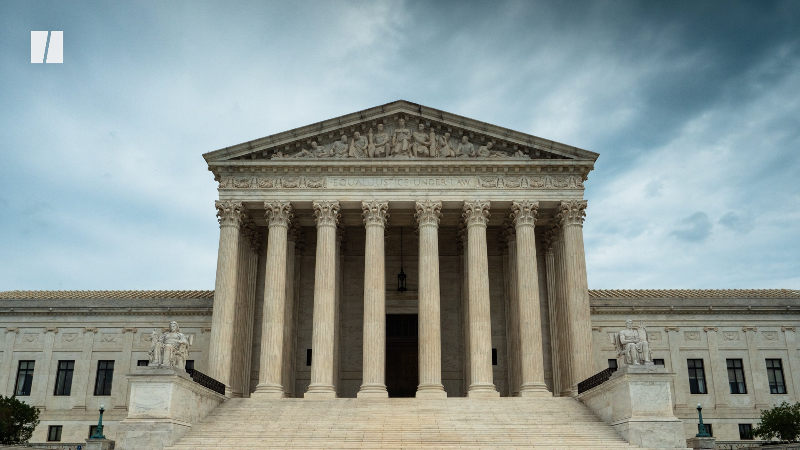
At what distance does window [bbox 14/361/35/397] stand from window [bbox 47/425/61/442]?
2.61m

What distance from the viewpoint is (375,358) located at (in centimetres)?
3531

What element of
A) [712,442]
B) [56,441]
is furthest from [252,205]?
[712,442]

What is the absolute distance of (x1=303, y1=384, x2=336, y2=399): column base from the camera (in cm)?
3438

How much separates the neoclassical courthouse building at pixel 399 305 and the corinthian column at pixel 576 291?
10cm

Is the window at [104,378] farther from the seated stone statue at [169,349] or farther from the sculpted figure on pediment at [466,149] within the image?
the sculpted figure on pediment at [466,149]

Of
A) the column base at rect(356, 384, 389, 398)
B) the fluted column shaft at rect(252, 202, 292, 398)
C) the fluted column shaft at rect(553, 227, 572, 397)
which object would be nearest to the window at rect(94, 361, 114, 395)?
the fluted column shaft at rect(252, 202, 292, 398)

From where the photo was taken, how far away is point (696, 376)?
42438mm

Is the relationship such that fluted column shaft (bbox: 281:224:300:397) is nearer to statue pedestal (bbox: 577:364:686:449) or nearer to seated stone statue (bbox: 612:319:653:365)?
statue pedestal (bbox: 577:364:686:449)

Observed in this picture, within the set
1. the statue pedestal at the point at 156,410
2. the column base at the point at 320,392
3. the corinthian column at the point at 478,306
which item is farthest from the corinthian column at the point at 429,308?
the statue pedestal at the point at 156,410

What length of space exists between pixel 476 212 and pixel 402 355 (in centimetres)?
1120

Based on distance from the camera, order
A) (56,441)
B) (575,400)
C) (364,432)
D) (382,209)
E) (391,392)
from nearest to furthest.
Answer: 1. (364,432)
2. (575,400)
3. (382,209)
4. (56,441)
5. (391,392)

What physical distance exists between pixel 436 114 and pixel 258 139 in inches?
380

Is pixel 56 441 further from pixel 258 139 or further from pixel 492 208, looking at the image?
pixel 492 208

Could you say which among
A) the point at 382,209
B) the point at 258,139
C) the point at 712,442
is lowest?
the point at 712,442
